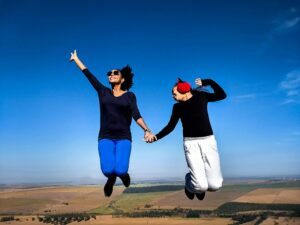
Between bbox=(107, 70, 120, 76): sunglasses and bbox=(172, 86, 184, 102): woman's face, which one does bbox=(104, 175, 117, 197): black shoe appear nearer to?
bbox=(172, 86, 184, 102): woman's face

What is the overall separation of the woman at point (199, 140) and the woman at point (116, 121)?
2.06 ft

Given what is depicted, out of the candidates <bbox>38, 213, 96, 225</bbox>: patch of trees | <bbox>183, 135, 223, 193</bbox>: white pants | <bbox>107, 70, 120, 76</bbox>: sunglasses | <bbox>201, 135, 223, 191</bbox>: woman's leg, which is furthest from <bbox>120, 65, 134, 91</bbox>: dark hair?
<bbox>38, 213, 96, 225</bbox>: patch of trees

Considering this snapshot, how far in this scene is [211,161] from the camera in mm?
7602

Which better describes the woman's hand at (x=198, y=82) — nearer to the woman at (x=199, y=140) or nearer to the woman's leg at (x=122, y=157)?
the woman at (x=199, y=140)

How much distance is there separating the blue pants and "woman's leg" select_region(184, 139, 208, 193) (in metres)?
1.26

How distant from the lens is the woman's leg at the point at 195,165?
755 centimetres

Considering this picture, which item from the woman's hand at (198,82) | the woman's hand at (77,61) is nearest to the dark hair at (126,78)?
the woman's hand at (77,61)

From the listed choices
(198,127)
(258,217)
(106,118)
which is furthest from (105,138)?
(258,217)

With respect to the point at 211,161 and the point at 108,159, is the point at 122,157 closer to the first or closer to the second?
the point at 108,159

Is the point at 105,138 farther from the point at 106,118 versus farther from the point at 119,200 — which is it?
the point at 119,200

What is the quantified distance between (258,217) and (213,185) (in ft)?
339

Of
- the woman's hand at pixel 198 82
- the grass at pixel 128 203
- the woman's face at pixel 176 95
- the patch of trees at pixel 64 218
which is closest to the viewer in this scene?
the woman's hand at pixel 198 82

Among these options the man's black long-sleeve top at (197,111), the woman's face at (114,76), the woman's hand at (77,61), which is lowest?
the man's black long-sleeve top at (197,111)

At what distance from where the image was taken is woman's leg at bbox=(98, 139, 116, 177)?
732cm
